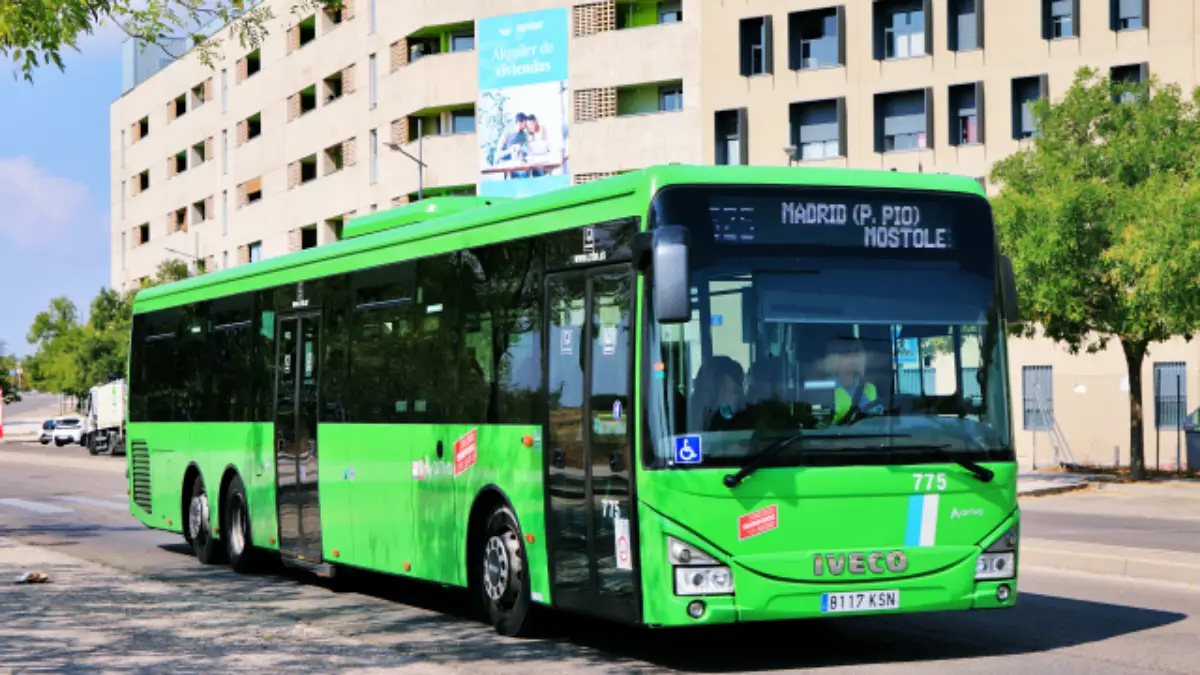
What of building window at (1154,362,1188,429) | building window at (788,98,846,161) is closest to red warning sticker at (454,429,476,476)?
building window at (1154,362,1188,429)

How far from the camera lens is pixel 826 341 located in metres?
10.0

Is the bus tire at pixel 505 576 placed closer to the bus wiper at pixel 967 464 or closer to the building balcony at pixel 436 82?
the bus wiper at pixel 967 464

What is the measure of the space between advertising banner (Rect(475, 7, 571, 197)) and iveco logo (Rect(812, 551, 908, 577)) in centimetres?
4970

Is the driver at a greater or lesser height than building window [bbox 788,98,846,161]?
lesser

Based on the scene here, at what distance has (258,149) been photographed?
80.2m

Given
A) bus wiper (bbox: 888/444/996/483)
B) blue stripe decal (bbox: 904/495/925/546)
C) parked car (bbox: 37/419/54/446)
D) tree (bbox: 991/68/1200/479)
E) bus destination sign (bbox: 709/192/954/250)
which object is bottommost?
blue stripe decal (bbox: 904/495/925/546)

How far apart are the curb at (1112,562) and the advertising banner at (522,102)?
142 ft

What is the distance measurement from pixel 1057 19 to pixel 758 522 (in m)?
42.6

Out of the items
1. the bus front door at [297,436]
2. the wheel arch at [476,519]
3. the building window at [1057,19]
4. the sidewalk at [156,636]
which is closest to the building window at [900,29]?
the building window at [1057,19]

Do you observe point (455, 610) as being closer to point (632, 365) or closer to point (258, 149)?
point (632, 365)

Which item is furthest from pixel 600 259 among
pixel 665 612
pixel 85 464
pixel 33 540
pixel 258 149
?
pixel 258 149

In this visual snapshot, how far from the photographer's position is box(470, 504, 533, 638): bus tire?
38.0 ft

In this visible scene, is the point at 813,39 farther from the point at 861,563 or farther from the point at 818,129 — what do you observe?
the point at 861,563

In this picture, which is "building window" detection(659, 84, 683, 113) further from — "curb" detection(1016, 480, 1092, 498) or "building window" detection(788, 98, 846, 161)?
"curb" detection(1016, 480, 1092, 498)
